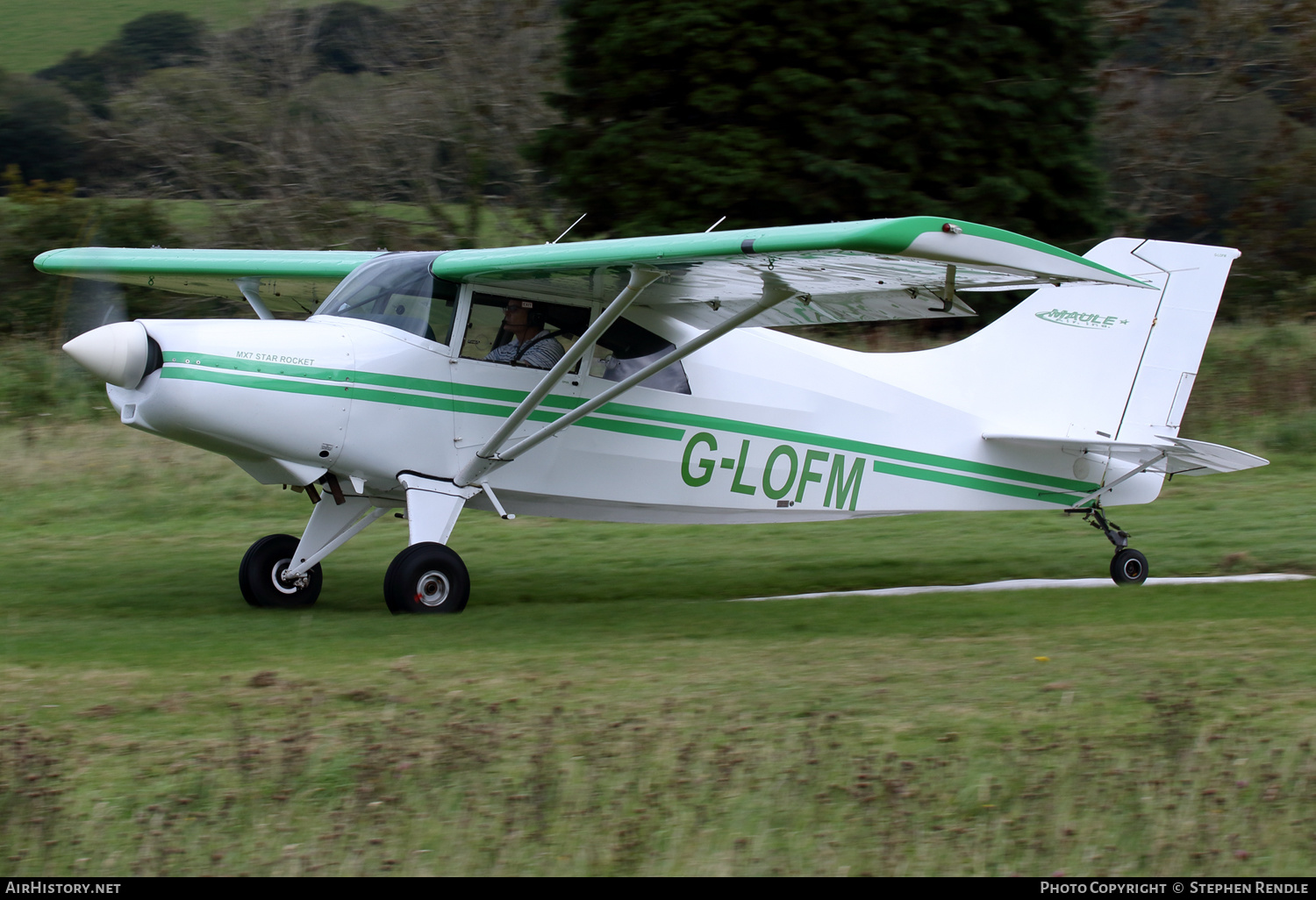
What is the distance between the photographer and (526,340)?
952 cm

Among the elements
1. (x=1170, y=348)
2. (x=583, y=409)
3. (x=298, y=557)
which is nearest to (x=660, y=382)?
(x=583, y=409)

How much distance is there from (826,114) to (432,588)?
53.5 ft

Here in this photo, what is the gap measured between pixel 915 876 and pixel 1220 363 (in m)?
19.1

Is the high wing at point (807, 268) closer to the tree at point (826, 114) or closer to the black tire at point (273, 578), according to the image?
the black tire at point (273, 578)

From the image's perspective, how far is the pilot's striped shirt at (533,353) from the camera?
9.44m

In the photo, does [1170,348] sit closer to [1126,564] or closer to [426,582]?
[1126,564]

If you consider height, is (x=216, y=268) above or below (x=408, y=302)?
above

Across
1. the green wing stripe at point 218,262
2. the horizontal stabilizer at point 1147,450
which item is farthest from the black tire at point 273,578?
the horizontal stabilizer at point 1147,450

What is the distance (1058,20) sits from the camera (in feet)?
79.0

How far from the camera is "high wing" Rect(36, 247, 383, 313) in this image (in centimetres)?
1081

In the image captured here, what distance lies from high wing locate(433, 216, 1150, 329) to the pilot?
20cm

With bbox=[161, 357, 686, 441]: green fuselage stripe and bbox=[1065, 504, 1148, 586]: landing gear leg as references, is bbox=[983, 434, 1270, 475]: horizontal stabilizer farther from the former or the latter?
bbox=[161, 357, 686, 441]: green fuselage stripe

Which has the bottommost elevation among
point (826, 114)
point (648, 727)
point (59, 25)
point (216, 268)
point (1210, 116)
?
point (648, 727)

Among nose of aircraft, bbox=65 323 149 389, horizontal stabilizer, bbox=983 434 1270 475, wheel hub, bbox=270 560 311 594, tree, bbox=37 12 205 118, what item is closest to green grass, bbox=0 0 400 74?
tree, bbox=37 12 205 118
